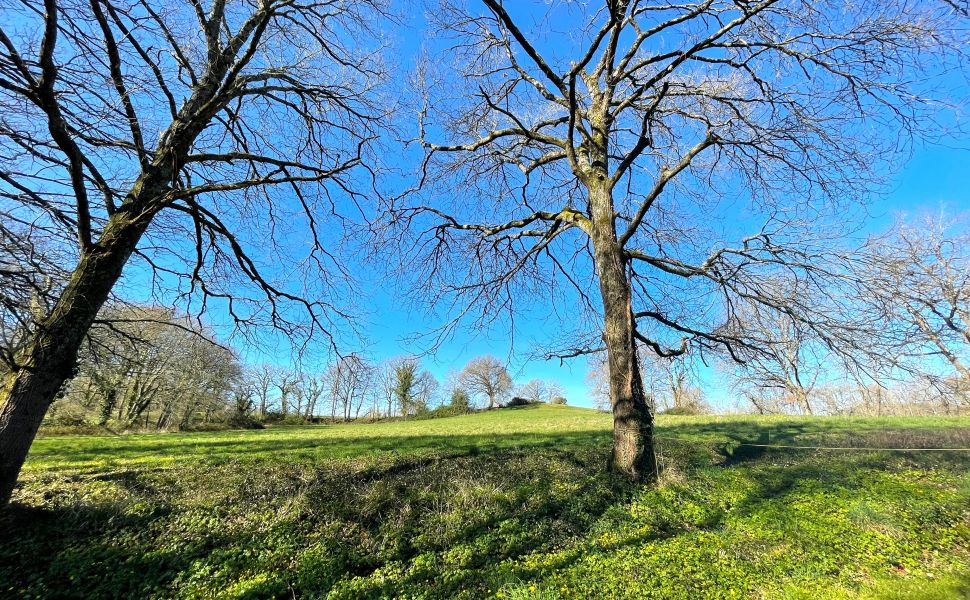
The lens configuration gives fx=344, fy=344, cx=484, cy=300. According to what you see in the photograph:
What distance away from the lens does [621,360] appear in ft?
17.6

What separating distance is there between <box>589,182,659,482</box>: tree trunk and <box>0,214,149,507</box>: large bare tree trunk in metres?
6.39

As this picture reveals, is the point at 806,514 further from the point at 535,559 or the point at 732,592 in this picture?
the point at 535,559

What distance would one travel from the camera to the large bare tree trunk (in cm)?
362

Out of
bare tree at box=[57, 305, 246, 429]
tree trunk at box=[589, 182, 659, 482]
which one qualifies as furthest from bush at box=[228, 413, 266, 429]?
tree trunk at box=[589, 182, 659, 482]

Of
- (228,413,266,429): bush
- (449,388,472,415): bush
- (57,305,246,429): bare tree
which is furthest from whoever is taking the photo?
(449,388,472,415): bush

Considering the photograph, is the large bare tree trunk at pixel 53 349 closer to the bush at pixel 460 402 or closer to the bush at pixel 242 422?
the bush at pixel 242 422

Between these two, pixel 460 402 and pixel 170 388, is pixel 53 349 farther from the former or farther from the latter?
pixel 460 402

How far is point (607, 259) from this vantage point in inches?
228

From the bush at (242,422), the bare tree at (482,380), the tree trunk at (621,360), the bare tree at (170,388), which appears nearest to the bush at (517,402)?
the bare tree at (482,380)

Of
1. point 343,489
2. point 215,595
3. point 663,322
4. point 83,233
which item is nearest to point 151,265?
point 83,233

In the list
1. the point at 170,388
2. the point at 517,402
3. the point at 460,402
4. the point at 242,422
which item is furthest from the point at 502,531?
the point at 517,402

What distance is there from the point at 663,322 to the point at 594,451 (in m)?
3.06

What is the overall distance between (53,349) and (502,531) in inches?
214

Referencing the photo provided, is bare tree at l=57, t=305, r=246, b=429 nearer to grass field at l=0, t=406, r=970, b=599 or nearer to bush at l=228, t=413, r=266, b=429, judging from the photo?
bush at l=228, t=413, r=266, b=429
